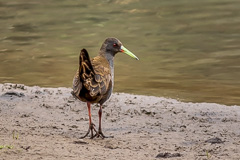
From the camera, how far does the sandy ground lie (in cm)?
713

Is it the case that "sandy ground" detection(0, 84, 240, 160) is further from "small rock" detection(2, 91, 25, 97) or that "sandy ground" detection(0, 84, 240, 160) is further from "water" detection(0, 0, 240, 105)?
"water" detection(0, 0, 240, 105)

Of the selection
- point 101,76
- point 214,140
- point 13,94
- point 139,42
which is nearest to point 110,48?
point 101,76

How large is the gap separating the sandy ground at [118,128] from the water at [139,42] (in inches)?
66.3

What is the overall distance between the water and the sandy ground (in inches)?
66.3

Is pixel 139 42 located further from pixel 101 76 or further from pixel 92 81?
pixel 92 81

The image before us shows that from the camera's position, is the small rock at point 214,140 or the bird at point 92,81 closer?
the bird at point 92,81

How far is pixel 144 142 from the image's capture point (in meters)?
8.11

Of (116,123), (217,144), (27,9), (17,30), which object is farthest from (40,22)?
(217,144)

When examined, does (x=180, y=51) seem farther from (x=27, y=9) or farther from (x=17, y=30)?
(x=27, y=9)

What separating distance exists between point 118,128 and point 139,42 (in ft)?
31.0

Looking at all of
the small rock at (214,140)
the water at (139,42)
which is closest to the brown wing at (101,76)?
the small rock at (214,140)

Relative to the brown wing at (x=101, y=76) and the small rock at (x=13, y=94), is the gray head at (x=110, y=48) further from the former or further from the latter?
the small rock at (x=13, y=94)

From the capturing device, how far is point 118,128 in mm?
9078

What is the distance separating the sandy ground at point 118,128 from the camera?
7.13 meters
